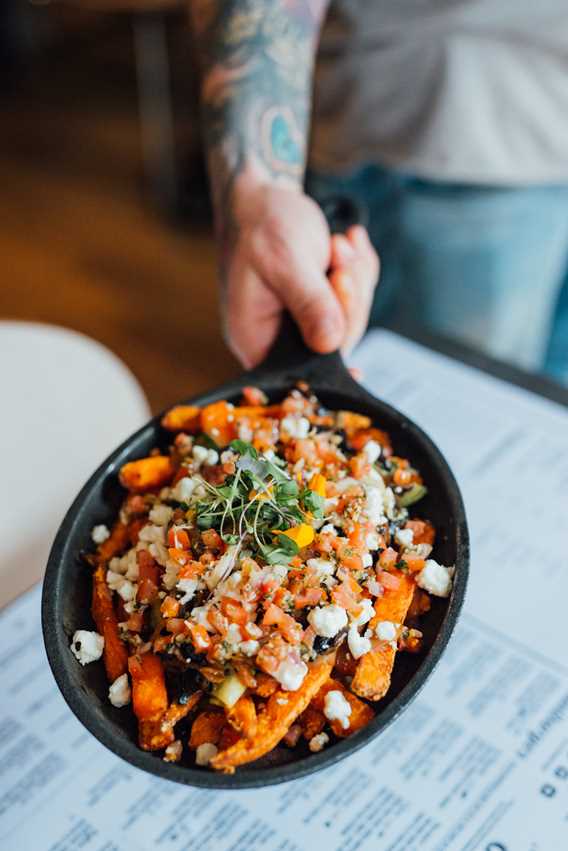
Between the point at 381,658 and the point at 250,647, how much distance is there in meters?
0.11

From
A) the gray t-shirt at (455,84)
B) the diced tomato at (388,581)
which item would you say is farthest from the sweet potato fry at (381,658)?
the gray t-shirt at (455,84)

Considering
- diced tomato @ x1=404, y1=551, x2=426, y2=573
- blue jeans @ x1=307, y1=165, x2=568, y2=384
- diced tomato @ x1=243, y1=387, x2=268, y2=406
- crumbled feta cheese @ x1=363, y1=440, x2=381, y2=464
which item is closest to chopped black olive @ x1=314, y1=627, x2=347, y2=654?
diced tomato @ x1=404, y1=551, x2=426, y2=573

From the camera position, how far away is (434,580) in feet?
2.49

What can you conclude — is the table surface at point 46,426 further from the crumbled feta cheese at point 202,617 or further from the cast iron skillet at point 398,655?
the crumbled feta cheese at point 202,617

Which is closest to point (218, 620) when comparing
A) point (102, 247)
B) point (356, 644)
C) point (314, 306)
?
point (356, 644)

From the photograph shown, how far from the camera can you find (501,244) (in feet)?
5.32

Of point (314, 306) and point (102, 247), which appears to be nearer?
point (314, 306)

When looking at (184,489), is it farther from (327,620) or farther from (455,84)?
(455,84)

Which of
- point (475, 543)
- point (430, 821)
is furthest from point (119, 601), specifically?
point (475, 543)

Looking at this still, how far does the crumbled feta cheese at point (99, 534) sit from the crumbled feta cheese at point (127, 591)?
8 cm

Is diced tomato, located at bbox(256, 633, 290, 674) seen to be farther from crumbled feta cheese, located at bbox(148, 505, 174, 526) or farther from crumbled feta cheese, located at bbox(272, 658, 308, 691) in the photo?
crumbled feta cheese, located at bbox(148, 505, 174, 526)

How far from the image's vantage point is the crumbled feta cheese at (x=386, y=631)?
0.72 m

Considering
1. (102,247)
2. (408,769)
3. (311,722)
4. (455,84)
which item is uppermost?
(455,84)

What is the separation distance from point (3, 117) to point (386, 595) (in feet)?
12.7
